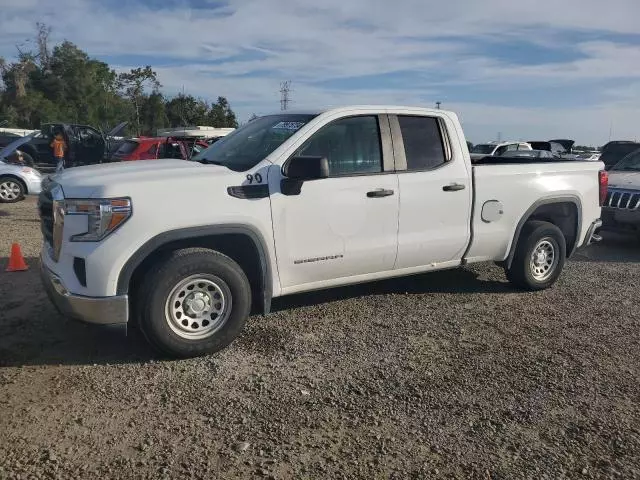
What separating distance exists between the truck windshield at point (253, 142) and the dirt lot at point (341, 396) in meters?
1.47

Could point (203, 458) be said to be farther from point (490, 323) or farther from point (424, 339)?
point (490, 323)

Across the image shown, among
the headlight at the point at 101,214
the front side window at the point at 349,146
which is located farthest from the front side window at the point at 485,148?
the headlight at the point at 101,214

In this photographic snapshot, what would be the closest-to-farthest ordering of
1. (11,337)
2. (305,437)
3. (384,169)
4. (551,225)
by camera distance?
1. (305,437)
2. (11,337)
3. (384,169)
4. (551,225)

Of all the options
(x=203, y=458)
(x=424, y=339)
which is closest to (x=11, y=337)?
(x=203, y=458)

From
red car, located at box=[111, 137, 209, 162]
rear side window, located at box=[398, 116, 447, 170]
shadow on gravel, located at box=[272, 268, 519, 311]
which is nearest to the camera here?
rear side window, located at box=[398, 116, 447, 170]

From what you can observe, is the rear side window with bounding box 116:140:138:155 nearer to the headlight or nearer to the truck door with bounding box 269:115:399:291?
the truck door with bounding box 269:115:399:291

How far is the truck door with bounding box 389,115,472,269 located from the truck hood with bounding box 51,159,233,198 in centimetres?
171

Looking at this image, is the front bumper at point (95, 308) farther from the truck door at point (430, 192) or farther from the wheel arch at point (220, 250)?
the truck door at point (430, 192)

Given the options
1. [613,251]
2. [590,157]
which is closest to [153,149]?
[613,251]

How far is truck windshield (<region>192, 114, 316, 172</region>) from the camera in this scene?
15.9 feet

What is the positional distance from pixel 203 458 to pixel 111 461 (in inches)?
18.7

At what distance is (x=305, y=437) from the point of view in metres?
3.37

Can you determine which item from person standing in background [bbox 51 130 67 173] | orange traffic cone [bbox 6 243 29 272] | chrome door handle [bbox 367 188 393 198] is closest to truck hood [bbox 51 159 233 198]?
chrome door handle [bbox 367 188 393 198]

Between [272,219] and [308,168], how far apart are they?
0.48m
